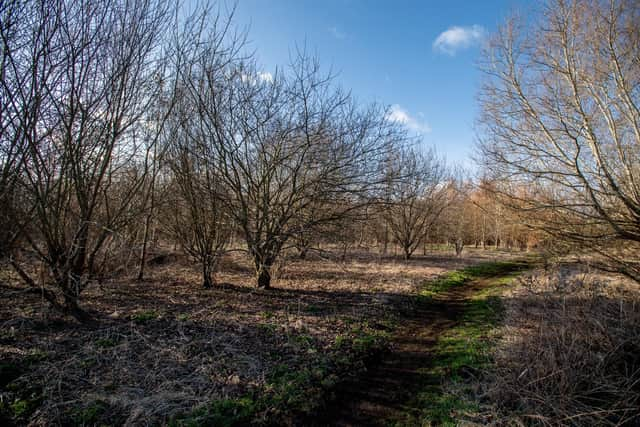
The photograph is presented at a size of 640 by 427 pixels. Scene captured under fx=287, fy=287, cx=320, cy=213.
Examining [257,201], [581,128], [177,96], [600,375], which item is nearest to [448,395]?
[600,375]

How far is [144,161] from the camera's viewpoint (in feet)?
20.5

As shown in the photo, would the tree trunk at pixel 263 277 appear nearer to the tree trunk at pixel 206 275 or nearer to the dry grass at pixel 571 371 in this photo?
the tree trunk at pixel 206 275

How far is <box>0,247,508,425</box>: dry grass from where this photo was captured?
2.86 metres

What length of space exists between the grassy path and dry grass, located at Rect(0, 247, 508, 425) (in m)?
0.67

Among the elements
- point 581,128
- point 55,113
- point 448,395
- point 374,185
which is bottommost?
point 448,395

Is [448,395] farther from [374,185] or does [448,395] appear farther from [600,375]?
[374,185]

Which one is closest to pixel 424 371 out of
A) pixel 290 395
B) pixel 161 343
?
pixel 290 395

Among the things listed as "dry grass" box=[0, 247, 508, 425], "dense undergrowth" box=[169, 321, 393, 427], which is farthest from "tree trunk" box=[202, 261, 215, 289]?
"dense undergrowth" box=[169, 321, 393, 427]

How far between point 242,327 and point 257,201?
298cm

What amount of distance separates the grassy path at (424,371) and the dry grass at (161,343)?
67cm

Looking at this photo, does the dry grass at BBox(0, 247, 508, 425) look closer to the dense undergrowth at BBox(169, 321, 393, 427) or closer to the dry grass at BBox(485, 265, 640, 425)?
the dense undergrowth at BBox(169, 321, 393, 427)

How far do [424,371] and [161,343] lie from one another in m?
3.64

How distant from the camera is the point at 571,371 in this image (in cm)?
330

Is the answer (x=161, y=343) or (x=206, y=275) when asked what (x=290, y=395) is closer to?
(x=161, y=343)
